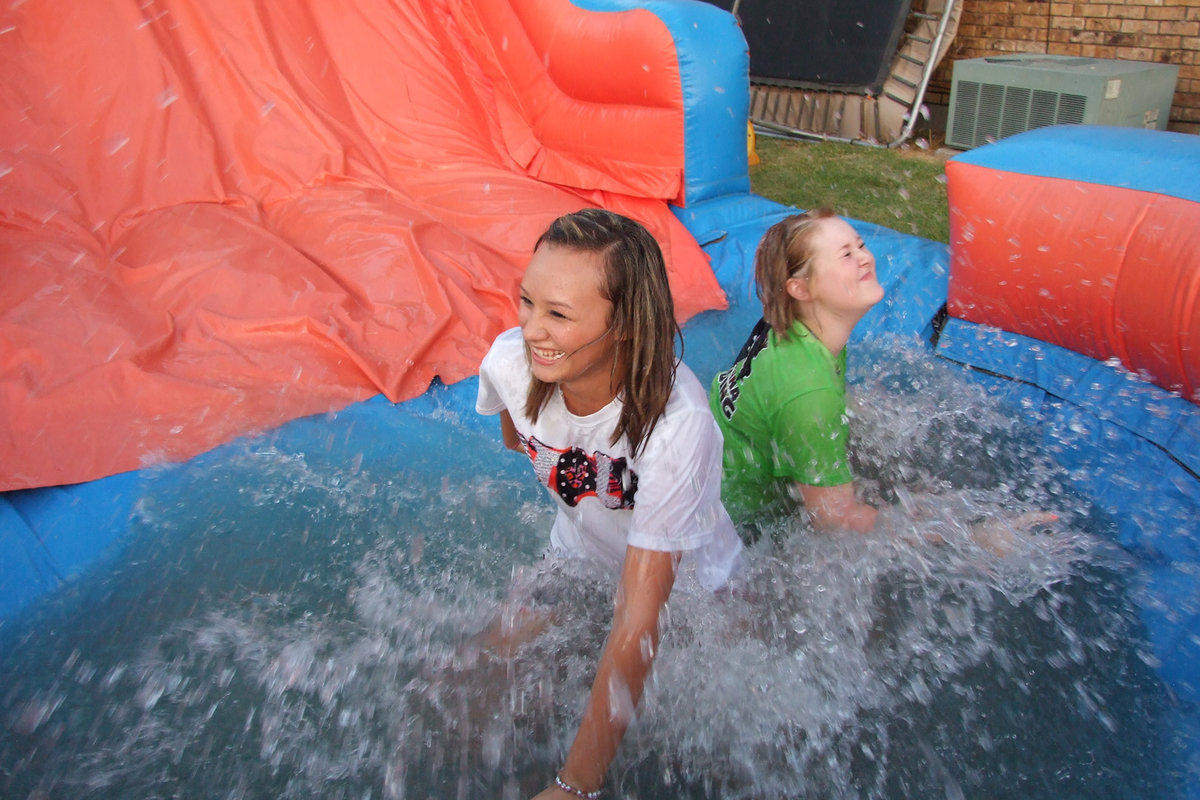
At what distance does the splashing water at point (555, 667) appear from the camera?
65.5 inches

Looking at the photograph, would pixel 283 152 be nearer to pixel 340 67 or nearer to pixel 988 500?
pixel 340 67

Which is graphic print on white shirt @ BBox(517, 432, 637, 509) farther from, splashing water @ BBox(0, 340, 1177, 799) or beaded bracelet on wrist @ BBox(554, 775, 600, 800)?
beaded bracelet on wrist @ BBox(554, 775, 600, 800)

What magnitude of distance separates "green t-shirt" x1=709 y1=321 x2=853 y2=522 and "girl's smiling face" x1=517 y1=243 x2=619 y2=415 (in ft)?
1.78

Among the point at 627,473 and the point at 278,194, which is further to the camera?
the point at 278,194

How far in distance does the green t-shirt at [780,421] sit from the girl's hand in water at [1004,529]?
490mm

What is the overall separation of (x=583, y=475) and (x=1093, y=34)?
5719 millimetres

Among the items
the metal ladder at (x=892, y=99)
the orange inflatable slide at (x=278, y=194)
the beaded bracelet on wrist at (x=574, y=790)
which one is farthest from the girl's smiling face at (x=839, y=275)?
the metal ladder at (x=892, y=99)

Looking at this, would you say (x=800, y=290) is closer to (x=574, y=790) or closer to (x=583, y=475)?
(x=583, y=475)

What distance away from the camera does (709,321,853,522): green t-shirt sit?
1781 mm

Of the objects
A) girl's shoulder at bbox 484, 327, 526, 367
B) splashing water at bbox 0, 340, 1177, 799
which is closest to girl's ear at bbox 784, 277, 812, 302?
splashing water at bbox 0, 340, 1177, 799

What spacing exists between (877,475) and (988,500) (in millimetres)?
308

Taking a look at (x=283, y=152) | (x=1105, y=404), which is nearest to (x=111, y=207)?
(x=283, y=152)

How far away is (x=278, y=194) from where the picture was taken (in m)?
3.77

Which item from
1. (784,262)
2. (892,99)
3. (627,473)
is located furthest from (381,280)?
(892,99)
